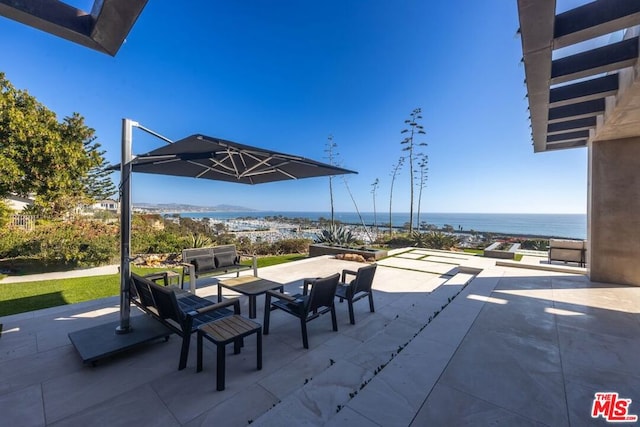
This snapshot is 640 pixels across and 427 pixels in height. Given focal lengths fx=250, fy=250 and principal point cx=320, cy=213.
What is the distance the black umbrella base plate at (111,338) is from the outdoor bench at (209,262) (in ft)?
4.36

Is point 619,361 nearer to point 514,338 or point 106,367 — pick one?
point 514,338

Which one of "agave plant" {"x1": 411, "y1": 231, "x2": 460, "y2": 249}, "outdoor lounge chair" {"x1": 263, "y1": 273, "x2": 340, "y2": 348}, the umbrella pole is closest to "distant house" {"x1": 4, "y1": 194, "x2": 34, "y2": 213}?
the umbrella pole

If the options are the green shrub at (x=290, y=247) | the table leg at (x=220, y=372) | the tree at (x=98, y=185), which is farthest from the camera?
the tree at (x=98, y=185)

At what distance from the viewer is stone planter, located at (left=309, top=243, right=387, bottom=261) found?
8234 mm

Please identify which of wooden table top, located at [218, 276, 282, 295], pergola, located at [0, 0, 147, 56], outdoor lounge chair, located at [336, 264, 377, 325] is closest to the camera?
pergola, located at [0, 0, 147, 56]

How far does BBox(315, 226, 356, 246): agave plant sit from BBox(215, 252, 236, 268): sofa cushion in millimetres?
4836

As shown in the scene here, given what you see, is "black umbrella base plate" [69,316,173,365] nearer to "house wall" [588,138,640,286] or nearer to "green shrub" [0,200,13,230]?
"house wall" [588,138,640,286]

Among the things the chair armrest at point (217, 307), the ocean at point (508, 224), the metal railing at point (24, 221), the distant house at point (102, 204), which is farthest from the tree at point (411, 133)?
the metal railing at point (24, 221)

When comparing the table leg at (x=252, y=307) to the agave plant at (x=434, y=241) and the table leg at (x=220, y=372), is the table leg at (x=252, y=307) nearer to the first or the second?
the table leg at (x=220, y=372)

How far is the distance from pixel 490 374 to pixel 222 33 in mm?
11410

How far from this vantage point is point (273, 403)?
187 cm

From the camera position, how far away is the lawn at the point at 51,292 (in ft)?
13.2

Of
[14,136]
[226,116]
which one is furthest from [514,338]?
[226,116]
